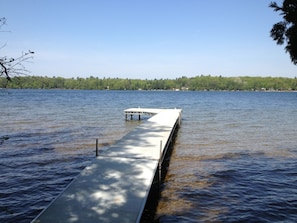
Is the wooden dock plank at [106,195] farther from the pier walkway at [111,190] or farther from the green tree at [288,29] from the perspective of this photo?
the green tree at [288,29]

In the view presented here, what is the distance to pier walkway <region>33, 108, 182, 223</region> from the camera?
6.40m

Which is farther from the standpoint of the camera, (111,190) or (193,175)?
(193,175)

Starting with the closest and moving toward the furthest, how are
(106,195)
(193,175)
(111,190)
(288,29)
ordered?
(288,29) → (106,195) → (111,190) → (193,175)

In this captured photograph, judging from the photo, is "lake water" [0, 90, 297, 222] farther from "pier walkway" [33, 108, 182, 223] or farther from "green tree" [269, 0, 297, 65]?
"green tree" [269, 0, 297, 65]

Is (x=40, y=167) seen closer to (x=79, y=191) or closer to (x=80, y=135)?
(x=79, y=191)

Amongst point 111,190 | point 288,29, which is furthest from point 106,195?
point 288,29

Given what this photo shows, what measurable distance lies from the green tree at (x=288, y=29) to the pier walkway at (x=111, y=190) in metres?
4.87

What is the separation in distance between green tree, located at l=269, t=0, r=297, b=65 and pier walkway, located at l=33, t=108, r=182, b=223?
4875 mm

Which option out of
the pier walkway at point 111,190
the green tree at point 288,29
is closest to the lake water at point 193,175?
the pier walkway at point 111,190

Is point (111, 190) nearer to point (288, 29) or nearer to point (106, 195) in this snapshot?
point (106, 195)

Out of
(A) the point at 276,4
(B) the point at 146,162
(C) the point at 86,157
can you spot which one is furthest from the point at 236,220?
(C) the point at 86,157

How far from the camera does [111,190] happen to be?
7.95 meters

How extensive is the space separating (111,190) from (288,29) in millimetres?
5992

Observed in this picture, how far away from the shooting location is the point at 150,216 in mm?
8797
